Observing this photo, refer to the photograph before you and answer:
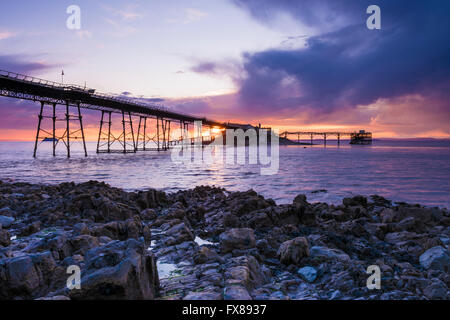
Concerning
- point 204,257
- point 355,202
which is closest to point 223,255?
point 204,257

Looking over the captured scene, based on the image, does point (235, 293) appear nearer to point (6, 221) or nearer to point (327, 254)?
point (327, 254)

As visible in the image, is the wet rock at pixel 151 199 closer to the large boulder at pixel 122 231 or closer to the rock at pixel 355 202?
the large boulder at pixel 122 231

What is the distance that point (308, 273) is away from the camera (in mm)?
4449

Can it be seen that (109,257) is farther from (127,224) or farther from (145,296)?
(127,224)

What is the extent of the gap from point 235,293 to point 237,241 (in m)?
2.05

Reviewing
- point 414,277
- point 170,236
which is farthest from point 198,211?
point 414,277

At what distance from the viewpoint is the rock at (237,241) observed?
17.9 ft

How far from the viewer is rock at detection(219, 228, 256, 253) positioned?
546cm

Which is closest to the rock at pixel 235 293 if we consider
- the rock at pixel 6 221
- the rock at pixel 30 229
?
the rock at pixel 30 229

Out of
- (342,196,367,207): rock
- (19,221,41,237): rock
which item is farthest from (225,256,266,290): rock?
(342,196,367,207): rock

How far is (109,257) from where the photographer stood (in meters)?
3.42

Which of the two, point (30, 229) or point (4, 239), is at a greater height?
point (4, 239)

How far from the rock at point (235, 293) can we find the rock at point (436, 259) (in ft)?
11.7
